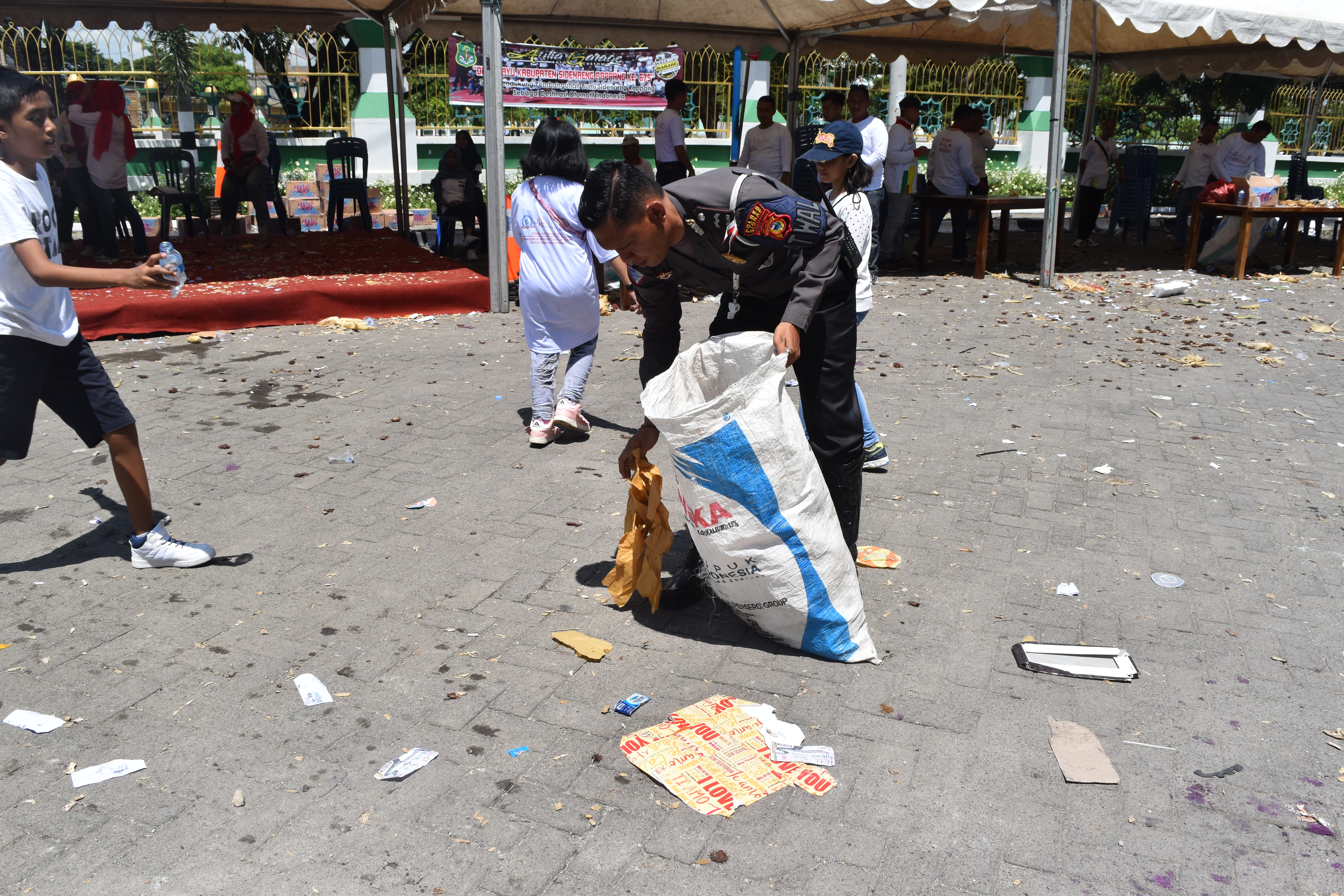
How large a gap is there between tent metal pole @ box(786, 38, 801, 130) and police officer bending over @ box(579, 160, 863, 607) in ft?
Result: 35.3

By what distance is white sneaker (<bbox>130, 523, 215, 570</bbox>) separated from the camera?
392 cm

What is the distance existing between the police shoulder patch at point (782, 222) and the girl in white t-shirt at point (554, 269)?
2.13 m

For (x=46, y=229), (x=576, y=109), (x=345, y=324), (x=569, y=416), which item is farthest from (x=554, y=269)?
(x=576, y=109)

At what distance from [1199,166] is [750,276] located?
13376mm

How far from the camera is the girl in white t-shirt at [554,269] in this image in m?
5.27

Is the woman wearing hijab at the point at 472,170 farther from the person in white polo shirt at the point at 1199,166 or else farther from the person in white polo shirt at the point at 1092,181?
the person in white polo shirt at the point at 1199,166

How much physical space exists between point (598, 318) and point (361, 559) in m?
2.07

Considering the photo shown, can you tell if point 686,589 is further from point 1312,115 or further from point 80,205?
point 1312,115

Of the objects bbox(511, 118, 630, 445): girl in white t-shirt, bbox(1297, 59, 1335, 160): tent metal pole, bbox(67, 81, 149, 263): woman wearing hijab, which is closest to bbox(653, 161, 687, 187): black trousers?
bbox(67, 81, 149, 263): woman wearing hijab

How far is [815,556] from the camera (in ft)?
10.1

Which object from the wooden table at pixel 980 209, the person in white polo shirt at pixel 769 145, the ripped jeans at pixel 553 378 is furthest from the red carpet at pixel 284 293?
the wooden table at pixel 980 209

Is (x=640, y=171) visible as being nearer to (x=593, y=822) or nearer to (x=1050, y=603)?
(x=593, y=822)

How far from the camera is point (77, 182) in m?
→ 10.1

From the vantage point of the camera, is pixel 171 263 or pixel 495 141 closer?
pixel 171 263
